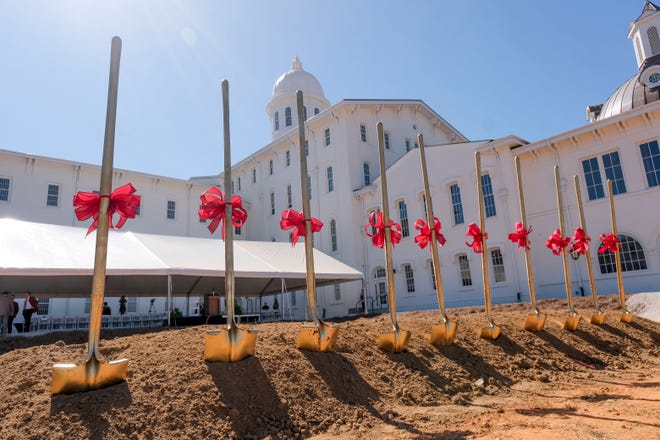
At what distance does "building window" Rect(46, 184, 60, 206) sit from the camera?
2540 cm

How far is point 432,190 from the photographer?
23234mm

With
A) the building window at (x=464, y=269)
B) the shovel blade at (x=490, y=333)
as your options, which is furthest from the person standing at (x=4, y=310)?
the building window at (x=464, y=269)

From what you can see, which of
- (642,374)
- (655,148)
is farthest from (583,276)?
(642,374)

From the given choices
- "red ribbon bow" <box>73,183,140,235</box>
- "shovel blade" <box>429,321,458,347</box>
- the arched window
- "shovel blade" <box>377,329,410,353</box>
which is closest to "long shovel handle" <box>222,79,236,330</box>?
"red ribbon bow" <box>73,183,140,235</box>

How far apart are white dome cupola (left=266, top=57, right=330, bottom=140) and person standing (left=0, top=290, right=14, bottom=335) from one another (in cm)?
2714

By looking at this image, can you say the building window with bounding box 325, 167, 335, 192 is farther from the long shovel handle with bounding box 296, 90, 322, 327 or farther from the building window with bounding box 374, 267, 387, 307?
the long shovel handle with bounding box 296, 90, 322, 327

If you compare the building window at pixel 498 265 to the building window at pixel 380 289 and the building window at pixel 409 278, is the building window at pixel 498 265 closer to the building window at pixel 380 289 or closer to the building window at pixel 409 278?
the building window at pixel 409 278

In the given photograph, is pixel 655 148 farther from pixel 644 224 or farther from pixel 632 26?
pixel 632 26

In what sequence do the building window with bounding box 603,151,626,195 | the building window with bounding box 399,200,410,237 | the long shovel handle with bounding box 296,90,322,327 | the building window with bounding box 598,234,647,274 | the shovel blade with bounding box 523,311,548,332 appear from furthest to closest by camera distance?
1. the building window with bounding box 399,200,410,237
2. the building window with bounding box 603,151,626,195
3. the building window with bounding box 598,234,647,274
4. the shovel blade with bounding box 523,311,548,332
5. the long shovel handle with bounding box 296,90,322,327

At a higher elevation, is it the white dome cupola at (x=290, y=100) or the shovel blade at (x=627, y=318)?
the white dome cupola at (x=290, y=100)

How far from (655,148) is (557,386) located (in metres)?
15.8

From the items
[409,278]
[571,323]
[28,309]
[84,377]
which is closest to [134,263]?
[28,309]

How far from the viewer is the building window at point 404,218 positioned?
2452 centimetres

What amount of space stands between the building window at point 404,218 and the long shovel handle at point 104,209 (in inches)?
806
